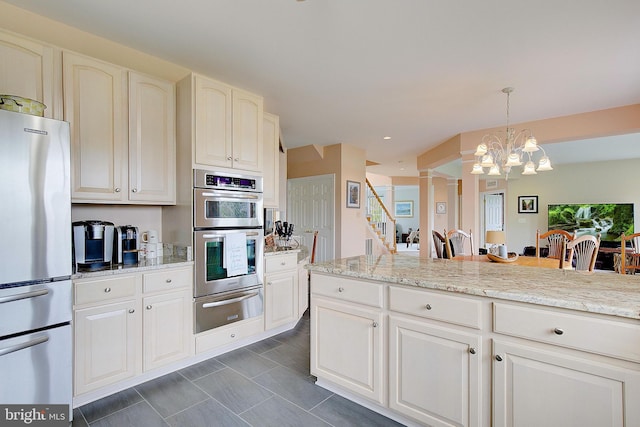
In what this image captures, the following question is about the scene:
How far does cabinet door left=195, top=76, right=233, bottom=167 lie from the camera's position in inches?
104

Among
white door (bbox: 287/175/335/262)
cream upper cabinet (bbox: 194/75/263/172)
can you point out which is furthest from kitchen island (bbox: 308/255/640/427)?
white door (bbox: 287/175/335/262)

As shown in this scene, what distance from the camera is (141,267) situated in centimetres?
224

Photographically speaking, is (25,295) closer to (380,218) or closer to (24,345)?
(24,345)

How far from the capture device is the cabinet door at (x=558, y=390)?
119 cm

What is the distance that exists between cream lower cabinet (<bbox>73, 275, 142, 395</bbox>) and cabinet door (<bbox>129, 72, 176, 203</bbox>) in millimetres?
766

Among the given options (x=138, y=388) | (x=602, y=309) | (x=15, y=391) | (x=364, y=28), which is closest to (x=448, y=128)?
(x=364, y=28)

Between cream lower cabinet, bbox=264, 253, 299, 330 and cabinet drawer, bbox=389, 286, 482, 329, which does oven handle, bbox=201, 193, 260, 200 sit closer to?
cream lower cabinet, bbox=264, 253, 299, 330

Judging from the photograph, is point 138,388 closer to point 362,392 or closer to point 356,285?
point 362,392

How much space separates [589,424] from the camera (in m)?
1.25

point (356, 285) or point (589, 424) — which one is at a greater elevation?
point (356, 285)

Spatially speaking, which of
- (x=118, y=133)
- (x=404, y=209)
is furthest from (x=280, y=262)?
(x=404, y=209)

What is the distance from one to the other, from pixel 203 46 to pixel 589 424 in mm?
3245

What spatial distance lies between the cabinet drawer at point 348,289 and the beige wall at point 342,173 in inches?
144

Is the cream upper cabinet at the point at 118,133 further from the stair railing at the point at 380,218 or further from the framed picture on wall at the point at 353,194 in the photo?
the stair railing at the point at 380,218
